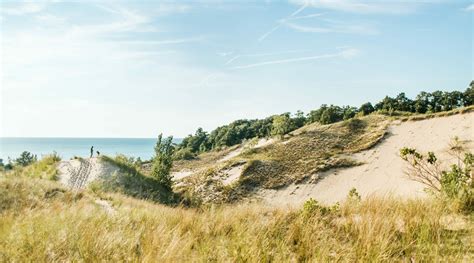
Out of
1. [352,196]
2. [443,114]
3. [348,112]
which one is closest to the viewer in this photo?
[352,196]

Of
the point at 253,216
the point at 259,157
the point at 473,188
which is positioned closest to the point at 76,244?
the point at 253,216

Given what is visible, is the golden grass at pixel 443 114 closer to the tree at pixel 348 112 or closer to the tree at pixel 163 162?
the tree at pixel 348 112

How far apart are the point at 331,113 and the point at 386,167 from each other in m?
23.0

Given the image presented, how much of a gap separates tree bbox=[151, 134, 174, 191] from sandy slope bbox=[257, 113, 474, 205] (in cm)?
901

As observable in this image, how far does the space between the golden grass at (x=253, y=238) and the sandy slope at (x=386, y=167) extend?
23.0 m

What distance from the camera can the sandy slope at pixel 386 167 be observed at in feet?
104

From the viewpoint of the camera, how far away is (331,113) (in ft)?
190

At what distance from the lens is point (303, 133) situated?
5006 cm

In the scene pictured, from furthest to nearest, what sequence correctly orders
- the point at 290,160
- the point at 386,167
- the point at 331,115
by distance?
the point at 331,115 → the point at 290,160 → the point at 386,167

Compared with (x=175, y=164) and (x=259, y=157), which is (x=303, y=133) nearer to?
(x=259, y=157)

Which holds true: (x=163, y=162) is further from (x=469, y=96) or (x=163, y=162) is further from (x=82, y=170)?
(x=469, y=96)

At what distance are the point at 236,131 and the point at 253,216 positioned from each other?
2780 inches

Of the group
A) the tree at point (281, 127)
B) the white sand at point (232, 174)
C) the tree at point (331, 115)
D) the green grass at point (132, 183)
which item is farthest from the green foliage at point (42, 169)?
the tree at point (331, 115)

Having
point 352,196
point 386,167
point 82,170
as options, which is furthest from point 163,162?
point 386,167
